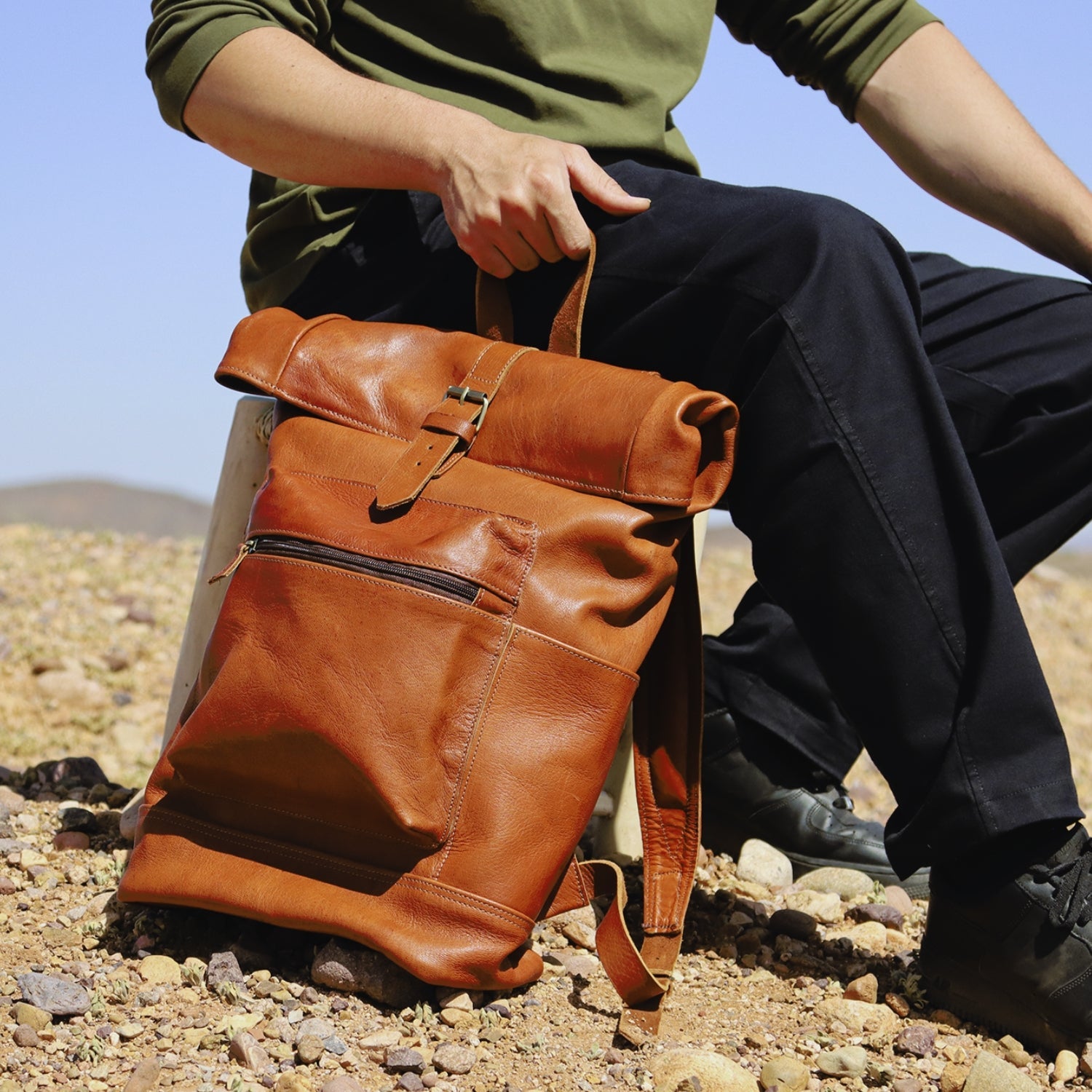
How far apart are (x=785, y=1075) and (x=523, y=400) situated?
0.95 metres

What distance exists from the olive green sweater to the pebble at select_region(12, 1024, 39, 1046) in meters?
1.25

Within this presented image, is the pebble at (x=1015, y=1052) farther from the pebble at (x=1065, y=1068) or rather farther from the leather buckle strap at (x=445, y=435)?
the leather buckle strap at (x=445, y=435)

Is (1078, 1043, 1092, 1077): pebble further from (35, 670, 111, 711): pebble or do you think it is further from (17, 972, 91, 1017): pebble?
(35, 670, 111, 711): pebble

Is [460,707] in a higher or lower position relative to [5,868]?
higher

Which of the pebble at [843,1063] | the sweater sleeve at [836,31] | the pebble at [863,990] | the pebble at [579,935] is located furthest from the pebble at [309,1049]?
the sweater sleeve at [836,31]

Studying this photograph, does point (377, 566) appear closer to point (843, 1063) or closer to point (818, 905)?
point (843, 1063)

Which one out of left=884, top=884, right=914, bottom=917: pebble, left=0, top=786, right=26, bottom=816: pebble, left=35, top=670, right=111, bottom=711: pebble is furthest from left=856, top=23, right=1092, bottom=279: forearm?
left=35, top=670, right=111, bottom=711: pebble

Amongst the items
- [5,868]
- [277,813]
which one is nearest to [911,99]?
[277,813]

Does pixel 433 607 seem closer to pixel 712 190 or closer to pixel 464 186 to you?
pixel 464 186

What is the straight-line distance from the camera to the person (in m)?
1.66

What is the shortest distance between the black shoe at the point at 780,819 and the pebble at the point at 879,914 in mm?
238

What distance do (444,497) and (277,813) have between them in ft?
1.60

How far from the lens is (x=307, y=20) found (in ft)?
6.56

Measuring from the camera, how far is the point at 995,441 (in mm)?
2240
